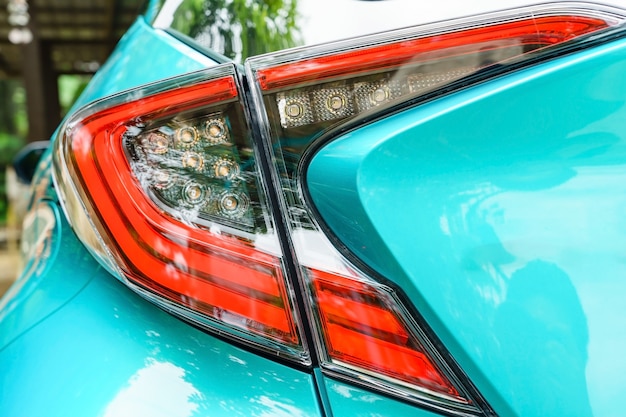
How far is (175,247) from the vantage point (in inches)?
27.6

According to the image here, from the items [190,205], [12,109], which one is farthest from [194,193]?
[12,109]

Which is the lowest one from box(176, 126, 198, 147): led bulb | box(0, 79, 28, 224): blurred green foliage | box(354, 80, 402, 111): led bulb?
box(176, 126, 198, 147): led bulb

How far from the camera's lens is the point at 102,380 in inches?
26.0

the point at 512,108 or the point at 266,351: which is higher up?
the point at 512,108

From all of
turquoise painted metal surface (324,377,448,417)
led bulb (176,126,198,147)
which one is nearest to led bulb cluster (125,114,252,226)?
led bulb (176,126,198,147)

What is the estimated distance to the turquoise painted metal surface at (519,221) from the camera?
63 cm

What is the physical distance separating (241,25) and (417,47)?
0.31 meters

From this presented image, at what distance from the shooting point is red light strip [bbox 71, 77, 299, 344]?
0.69 m

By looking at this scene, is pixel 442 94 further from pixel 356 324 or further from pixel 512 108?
pixel 356 324

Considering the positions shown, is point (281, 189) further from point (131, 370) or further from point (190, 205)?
point (131, 370)

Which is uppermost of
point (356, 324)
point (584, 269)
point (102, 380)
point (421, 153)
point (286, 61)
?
point (286, 61)

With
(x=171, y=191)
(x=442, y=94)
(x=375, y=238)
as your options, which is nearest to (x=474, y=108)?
(x=442, y=94)

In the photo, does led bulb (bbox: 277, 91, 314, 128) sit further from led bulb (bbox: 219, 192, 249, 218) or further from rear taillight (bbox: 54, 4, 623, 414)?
led bulb (bbox: 219, 192, 249, 218)

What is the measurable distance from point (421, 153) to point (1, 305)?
81 cm
